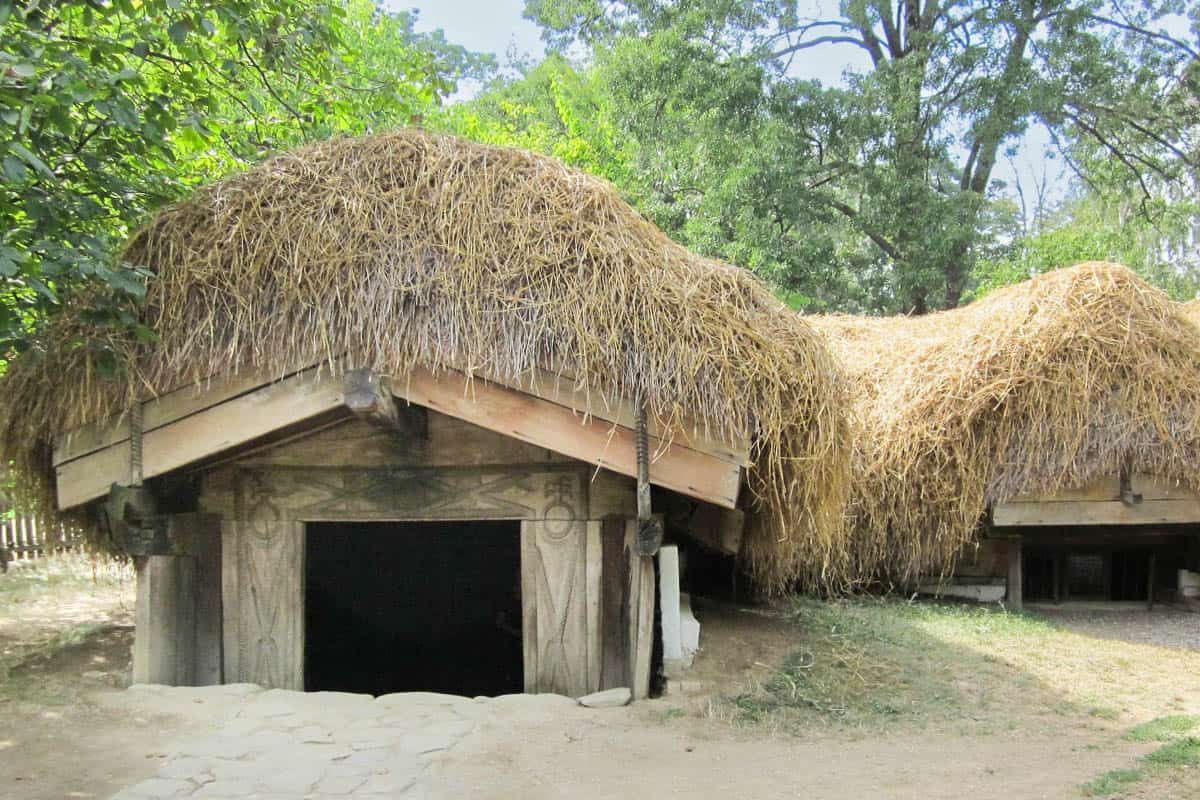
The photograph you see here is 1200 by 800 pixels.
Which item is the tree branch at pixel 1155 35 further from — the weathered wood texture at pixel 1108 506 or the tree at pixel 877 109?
the weathered wood texture at pixel 1108 506

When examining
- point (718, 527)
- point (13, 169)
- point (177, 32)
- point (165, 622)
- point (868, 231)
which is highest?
point (868, 231)

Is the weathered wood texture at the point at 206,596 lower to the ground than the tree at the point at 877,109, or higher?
lower

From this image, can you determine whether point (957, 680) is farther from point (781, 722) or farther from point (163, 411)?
point (163, 411)

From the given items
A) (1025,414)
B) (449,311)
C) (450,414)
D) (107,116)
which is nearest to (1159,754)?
(450,414)

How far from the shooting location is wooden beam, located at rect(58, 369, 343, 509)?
5855mm

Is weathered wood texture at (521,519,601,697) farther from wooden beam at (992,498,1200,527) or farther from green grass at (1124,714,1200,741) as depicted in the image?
wooden beam at (992,498,1200,527)

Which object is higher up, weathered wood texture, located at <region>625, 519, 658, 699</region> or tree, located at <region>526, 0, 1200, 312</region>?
tree, located at <region>526, 0, 1200, 312</region>

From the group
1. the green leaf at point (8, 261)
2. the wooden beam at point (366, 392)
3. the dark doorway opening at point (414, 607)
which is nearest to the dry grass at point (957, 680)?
the wooden beam at point (366, 392)

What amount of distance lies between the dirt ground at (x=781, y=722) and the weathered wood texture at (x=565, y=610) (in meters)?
0.71

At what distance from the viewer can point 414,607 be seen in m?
10.2

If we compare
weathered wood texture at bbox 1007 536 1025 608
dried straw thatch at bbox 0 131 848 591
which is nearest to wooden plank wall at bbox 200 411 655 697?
dried straw thatch at bbox 0 131 848 591

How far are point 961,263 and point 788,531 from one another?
43.9ft

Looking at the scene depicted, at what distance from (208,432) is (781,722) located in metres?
3.79

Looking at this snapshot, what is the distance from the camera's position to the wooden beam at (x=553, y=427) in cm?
583
